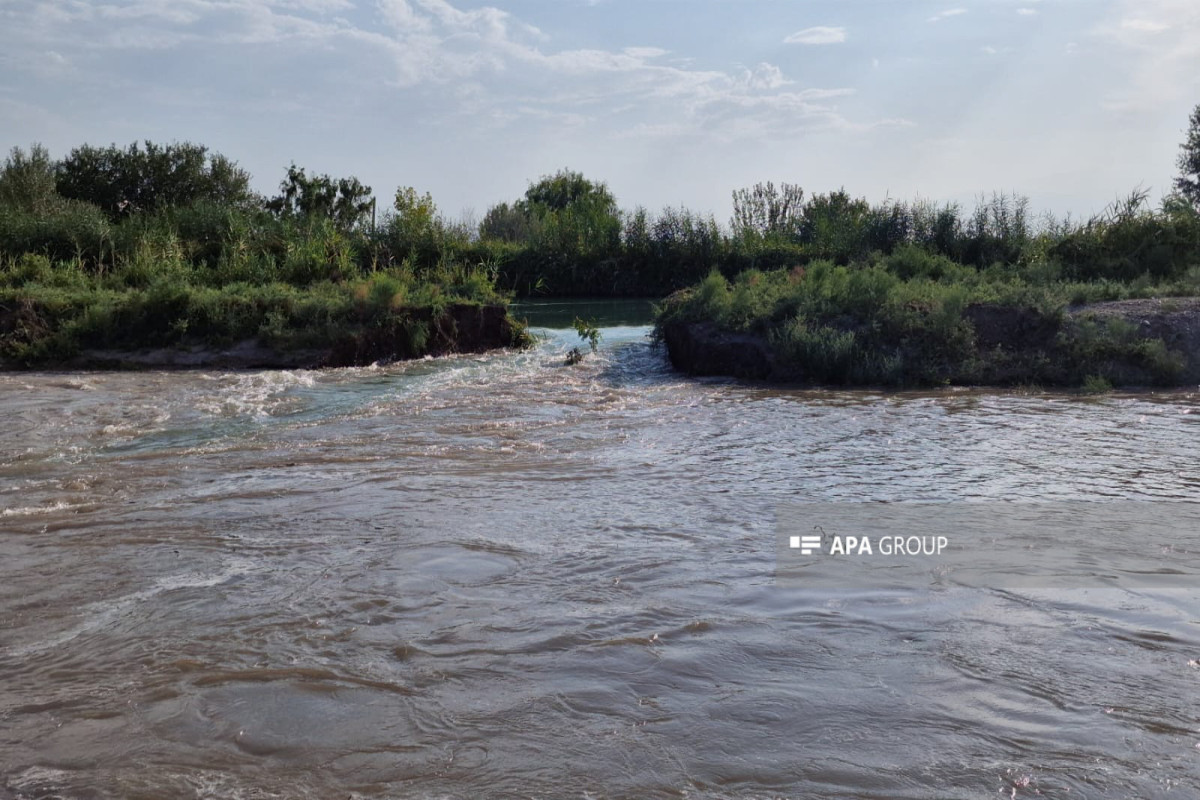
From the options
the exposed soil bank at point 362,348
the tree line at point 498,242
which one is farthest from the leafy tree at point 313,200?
the exposed soil bank at point 362,348

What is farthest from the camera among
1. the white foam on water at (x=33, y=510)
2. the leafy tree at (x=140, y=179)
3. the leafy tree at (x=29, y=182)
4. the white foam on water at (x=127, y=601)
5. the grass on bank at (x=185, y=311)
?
the leafy tree at (x=140, y=179)

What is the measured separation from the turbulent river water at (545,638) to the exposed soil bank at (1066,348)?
3959 millimetres

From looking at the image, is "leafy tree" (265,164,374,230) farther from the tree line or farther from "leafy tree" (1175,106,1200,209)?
"leafy tree" (1175,106,1200,209)

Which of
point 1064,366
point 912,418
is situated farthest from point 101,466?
point 1064,366

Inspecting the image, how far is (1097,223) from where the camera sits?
18.5 m

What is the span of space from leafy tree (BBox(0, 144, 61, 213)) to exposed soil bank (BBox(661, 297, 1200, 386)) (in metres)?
17.1

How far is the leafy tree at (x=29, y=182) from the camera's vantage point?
24036 mm

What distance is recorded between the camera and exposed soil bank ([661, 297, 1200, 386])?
37.2 ft

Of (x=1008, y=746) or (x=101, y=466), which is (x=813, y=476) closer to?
(x=1008, y=746)

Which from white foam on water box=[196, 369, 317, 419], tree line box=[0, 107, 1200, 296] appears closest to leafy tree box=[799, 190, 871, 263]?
tree line box=[0, 107, 1200, 296]

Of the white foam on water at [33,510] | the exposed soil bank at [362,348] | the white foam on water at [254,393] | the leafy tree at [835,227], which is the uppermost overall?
the leafy tree at [835,227]

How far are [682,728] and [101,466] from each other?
560 centimetres

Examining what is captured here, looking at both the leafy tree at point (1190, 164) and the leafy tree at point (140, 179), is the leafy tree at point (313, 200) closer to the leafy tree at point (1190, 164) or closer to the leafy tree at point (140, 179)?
the leafy tree at point (140, 179)

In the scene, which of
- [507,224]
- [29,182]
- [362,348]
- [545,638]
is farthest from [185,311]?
[507,224]
